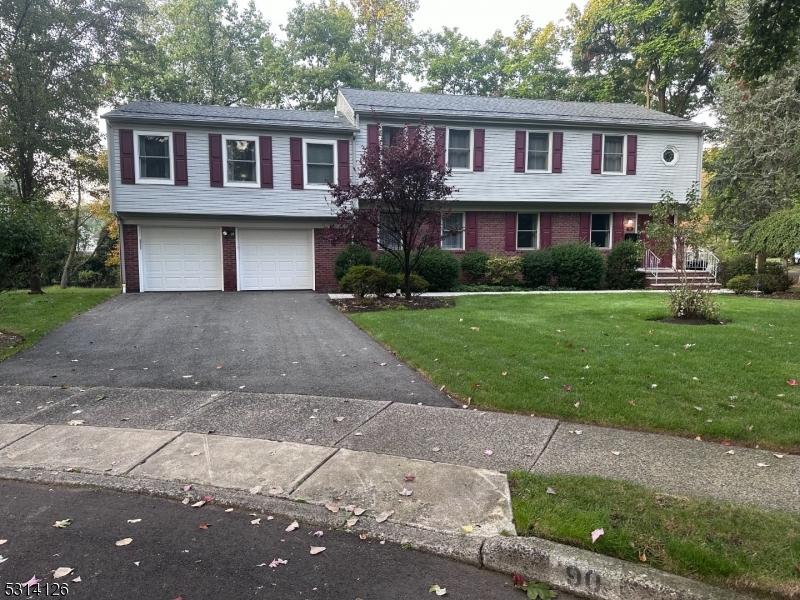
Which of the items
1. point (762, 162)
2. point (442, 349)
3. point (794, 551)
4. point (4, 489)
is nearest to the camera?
point (794, 551)

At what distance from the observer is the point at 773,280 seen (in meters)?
16.5

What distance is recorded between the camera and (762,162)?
2122cm

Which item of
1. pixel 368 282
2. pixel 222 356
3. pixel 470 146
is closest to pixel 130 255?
pixel 368 282

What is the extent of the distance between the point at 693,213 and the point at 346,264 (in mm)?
10196

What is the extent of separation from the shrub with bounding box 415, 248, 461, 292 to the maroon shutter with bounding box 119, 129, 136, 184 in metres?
9.13

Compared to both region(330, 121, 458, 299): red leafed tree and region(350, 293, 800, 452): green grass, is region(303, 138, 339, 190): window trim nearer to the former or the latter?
region(330, 121, 458, 299): red leafed tree

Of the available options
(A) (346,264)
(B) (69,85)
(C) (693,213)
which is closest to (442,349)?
(C) (693,213)

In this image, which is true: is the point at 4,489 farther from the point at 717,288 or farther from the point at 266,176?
the point at 717,288

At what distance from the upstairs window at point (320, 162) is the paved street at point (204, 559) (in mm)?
15112

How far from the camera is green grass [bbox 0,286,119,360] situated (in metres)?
9.29

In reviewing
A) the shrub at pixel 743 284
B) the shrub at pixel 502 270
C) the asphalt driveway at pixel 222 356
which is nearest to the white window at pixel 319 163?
the shrub at pixel 502 270

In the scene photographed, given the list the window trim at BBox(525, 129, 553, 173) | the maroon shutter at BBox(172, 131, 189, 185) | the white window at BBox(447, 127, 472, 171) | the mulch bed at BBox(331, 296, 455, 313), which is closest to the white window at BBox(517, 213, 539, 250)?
the window trim at BBox(525, 129, 553, 173)

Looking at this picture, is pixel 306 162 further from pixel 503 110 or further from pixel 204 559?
pixel 204 559

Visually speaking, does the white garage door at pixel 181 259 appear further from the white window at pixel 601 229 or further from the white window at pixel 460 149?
the white window at pixel 601 229
